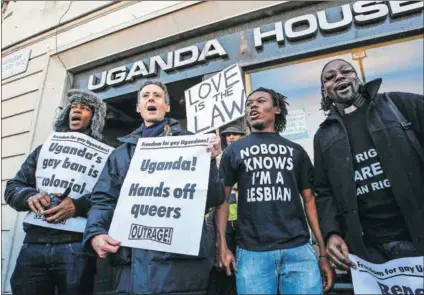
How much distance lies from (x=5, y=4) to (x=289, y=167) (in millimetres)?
6847

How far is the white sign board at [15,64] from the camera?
5.26 m

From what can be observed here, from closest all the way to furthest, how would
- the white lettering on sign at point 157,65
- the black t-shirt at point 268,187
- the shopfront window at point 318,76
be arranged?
1. the black t-shirt at point 268,187
2. the shopfront window at point 318,76
3. the white lettering on sign at point 157,65

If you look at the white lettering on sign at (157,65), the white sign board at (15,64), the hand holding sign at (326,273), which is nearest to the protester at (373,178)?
the hand holding sign at (326,273)

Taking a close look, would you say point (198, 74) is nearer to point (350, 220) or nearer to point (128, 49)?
point (128, 49)

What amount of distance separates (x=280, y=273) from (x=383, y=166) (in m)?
0.81

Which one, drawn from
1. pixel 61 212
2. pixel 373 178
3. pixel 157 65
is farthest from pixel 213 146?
pixel 157 65

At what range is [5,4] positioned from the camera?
599 centimetres

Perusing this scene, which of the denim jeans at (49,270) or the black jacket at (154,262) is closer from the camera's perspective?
the black jacket at (154,262)

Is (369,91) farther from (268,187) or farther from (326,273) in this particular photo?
(326,273)

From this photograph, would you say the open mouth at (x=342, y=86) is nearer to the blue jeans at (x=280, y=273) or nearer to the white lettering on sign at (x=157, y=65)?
the blue jeans at (x=280, y=273)

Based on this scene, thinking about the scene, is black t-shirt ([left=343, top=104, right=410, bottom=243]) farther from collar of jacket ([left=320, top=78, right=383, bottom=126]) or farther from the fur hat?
the fur hat

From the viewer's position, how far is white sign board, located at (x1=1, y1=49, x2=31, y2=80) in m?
5.26

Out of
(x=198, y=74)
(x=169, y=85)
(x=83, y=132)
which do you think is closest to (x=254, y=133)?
(x=83, y=132)

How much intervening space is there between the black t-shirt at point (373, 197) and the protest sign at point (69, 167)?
1862 mm
